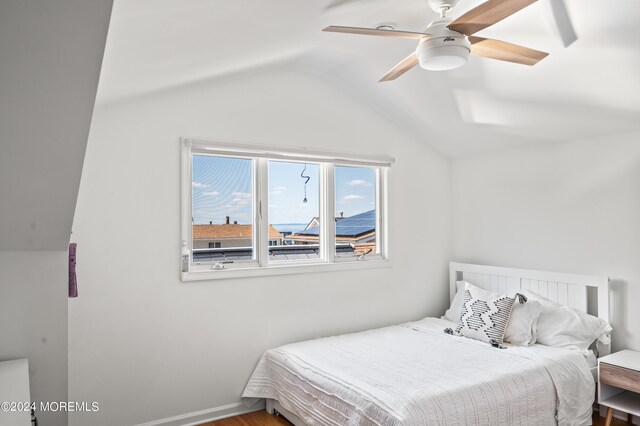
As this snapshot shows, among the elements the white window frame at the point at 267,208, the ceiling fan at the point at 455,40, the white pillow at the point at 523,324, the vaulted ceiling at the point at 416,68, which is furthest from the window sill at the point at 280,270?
the ceiling fan at the point at 455,40

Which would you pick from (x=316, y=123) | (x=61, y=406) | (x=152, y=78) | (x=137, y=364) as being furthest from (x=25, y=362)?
(x=316, y=123)

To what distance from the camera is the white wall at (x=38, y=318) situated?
6.73 feet

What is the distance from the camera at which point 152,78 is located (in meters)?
2.54

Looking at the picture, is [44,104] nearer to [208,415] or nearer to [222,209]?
[222,209]

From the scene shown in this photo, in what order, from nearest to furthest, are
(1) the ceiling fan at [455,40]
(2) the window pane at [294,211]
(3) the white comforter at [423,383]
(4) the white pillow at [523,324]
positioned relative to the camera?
1. (1) the ceiling fan at [455,40]
2. (3) the white comforter at [423,383]
3. (4) the white pillow at [523,324]
4. (2) the window pane at [294,211]

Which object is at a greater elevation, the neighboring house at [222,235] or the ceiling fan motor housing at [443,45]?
the ceiling fan motor housing at [443,45]

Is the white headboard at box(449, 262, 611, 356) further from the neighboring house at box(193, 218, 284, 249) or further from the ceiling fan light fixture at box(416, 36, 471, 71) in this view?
the ceiling fan light fixture at box(416, 36, 471, 71)

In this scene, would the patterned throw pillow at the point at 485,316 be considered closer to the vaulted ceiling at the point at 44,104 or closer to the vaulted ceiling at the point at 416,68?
the vaulted ceiling at the point at 416,68

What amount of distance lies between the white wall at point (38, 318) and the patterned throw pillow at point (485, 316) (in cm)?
283

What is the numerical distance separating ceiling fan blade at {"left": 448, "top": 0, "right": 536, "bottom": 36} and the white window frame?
76.0 inches

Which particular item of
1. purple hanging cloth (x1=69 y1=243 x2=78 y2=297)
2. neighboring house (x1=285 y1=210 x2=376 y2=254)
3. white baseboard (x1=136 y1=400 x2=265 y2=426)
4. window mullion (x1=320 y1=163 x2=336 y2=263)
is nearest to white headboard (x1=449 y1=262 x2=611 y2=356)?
neighboring house (x1=285 y1=210 x2=376 y2=254)

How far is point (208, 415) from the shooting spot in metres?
3.23

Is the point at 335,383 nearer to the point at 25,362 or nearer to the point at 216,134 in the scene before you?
the point at 25,362

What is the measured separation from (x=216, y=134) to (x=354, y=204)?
1.47 metres
